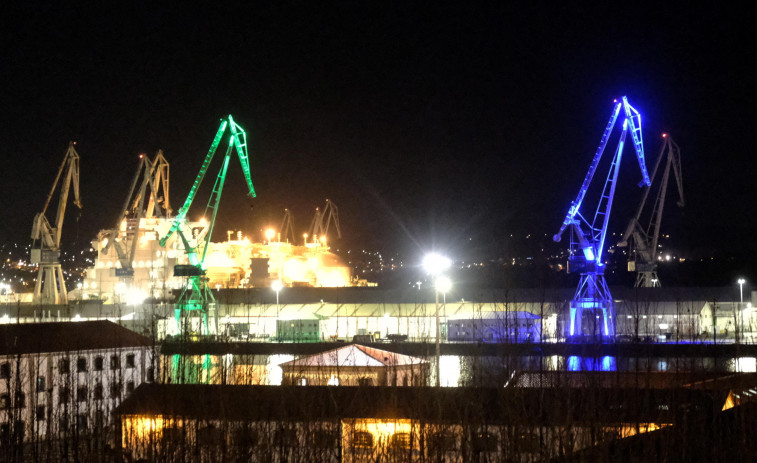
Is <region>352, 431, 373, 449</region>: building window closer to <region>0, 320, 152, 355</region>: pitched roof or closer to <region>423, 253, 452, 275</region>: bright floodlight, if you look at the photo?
<region>423, 253, 452, 275</region>: bright floodlight

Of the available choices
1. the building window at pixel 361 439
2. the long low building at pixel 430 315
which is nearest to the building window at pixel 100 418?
the building window at pixel 361 439

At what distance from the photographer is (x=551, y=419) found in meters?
9.88

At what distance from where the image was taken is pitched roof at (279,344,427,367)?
18.9 metres

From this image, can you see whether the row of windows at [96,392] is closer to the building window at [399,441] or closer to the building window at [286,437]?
the building window at [286,437]

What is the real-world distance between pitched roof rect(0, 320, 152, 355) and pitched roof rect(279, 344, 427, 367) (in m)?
4.44

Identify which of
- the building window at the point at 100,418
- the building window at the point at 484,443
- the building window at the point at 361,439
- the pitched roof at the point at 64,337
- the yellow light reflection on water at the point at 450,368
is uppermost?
the pitched roof at the point at 64,337

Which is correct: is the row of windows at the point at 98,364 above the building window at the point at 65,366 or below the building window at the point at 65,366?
below

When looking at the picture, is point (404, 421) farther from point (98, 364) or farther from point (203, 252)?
point (203, 252)

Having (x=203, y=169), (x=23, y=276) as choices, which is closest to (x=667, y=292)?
(x=203, y=169)

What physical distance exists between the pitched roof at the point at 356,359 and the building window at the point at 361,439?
7245 mm

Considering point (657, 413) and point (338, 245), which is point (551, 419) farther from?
point (338, 245)

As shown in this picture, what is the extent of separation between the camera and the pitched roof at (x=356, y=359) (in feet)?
62.1

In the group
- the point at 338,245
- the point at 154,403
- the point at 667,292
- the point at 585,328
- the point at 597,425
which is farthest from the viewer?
the point at 338,245

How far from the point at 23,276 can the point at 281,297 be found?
47.9m
